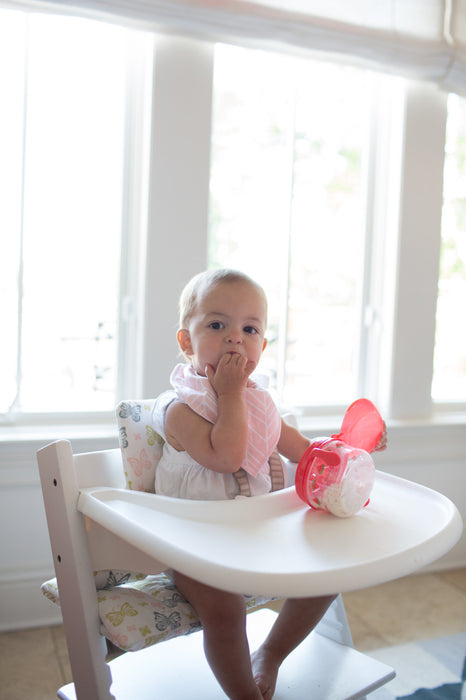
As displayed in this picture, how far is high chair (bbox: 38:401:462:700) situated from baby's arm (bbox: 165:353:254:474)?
10cm

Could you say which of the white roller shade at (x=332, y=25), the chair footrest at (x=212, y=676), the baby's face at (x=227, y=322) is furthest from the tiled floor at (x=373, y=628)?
the white roller shade at (x=332, y=25)

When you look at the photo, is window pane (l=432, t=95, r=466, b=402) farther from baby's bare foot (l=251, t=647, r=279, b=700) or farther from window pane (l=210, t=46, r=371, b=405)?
baby's bare foot (l=251, t=647, r=279, b=700)

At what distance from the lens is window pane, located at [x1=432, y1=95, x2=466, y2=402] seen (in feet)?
8.31

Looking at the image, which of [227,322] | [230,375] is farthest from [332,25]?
[230,375]

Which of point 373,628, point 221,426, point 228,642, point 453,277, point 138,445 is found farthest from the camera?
point 453,277

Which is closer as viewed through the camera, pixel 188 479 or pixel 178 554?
pixel 178 554

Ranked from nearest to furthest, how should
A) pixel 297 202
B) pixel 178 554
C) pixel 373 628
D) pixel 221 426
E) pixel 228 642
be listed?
pixel 178 554
pixel 228 642
pixel 221 426
pixel 373 628
pixel 297 202

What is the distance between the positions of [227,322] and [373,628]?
1.16 m

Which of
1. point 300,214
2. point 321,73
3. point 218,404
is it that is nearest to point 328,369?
point 300,214

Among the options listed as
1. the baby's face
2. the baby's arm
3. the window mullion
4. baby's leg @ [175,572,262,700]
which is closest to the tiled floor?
the window mullion

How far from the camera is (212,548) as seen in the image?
0.92 m

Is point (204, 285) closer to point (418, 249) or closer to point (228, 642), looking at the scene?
point (228, 642)

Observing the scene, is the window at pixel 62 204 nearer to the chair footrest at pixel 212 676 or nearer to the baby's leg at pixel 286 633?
→ the chair footrest at pixel 212 676

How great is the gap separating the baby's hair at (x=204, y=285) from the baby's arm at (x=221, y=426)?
148 mm
